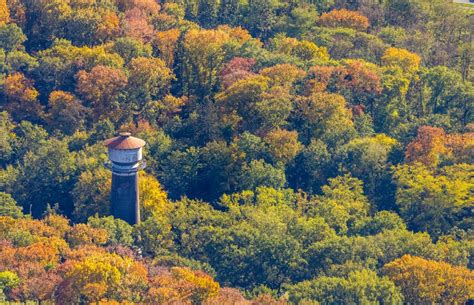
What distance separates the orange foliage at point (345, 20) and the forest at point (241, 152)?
0.20m

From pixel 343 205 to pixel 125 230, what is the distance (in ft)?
51.9

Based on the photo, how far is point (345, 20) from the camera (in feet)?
298

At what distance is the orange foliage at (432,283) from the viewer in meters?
52.1

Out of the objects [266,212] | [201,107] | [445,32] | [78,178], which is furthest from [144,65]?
[445,32]

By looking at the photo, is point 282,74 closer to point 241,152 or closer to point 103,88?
point 241,152

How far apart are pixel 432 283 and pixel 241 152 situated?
66.2ft

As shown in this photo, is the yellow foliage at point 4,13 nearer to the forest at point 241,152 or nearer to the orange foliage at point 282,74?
the forest at point 241,152

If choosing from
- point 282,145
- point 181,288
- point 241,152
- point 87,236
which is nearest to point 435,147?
point 282,145

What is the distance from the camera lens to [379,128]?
76.2m

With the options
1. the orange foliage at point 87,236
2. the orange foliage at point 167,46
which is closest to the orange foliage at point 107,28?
the orange foliage at point 167,46

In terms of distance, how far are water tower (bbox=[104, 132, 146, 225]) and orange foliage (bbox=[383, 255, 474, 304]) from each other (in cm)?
1821

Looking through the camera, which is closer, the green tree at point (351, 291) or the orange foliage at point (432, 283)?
the green tree at point (351, 291)

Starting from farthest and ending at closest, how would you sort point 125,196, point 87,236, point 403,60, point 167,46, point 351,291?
point 167,46
point 403,60
point 125,196
point 87,236
point 351,291

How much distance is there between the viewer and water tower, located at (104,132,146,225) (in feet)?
196
